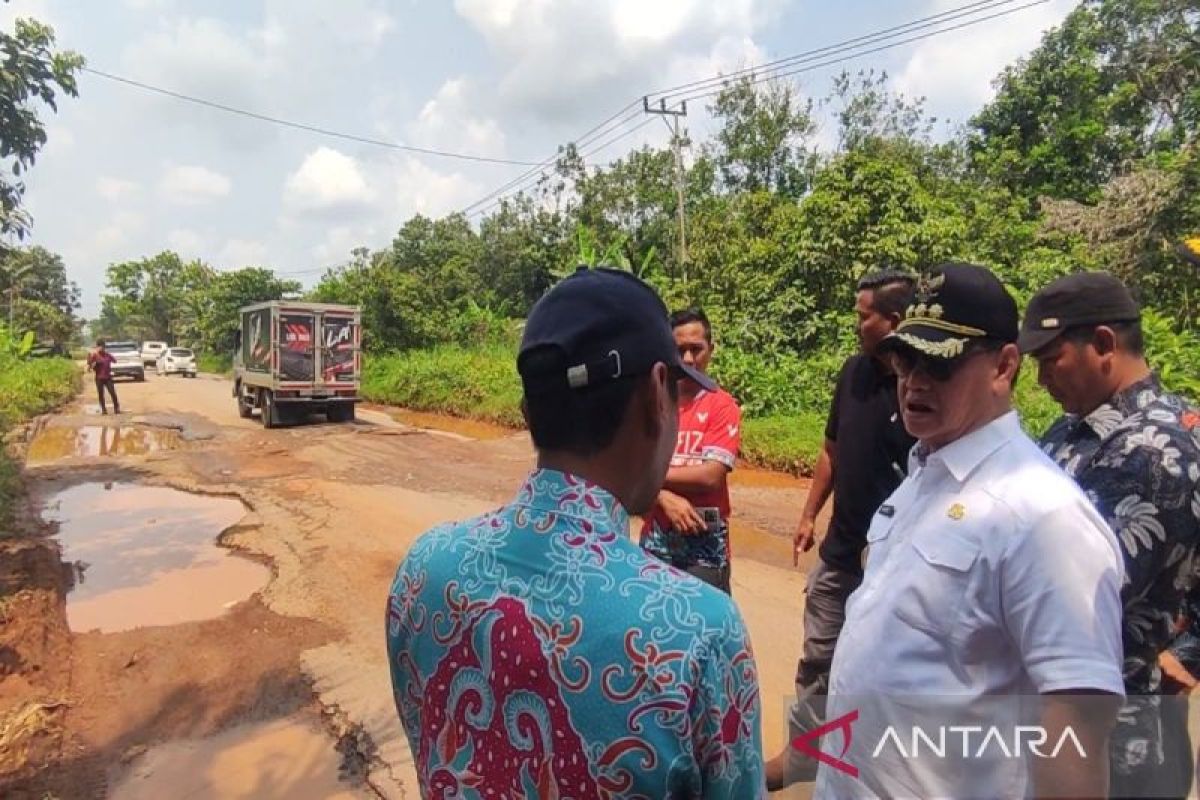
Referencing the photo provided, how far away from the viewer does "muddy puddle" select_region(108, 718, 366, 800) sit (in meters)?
3.38

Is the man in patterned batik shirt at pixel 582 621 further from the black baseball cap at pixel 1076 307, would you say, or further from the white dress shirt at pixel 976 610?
the black baseball cap at pixel 1076 307

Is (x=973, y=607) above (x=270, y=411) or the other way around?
above

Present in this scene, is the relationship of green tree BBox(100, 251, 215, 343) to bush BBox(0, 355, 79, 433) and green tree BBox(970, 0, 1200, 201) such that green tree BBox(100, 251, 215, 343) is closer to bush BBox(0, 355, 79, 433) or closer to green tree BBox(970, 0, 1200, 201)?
bush BBox(0, 355, 79, 433)

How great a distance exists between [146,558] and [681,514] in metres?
6.15

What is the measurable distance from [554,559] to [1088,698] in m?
0.92

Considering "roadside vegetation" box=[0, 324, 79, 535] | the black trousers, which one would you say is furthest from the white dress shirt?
the black trousers

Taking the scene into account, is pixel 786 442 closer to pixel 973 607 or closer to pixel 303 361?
pixel 973 607

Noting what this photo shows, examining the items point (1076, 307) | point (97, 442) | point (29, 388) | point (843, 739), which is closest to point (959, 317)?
point (1076, 307)

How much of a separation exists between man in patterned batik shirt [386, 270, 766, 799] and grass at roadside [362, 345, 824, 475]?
8.75 metres

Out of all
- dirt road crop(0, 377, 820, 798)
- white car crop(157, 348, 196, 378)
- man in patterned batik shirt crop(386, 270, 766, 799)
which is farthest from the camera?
white car crop(157, 348, 196, 378)

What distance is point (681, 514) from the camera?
2.77 metres

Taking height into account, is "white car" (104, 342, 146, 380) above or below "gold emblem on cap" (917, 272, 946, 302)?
below

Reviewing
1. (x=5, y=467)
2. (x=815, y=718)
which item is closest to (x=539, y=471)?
(x=815, y=718)

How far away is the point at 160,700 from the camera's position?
13.9ft
